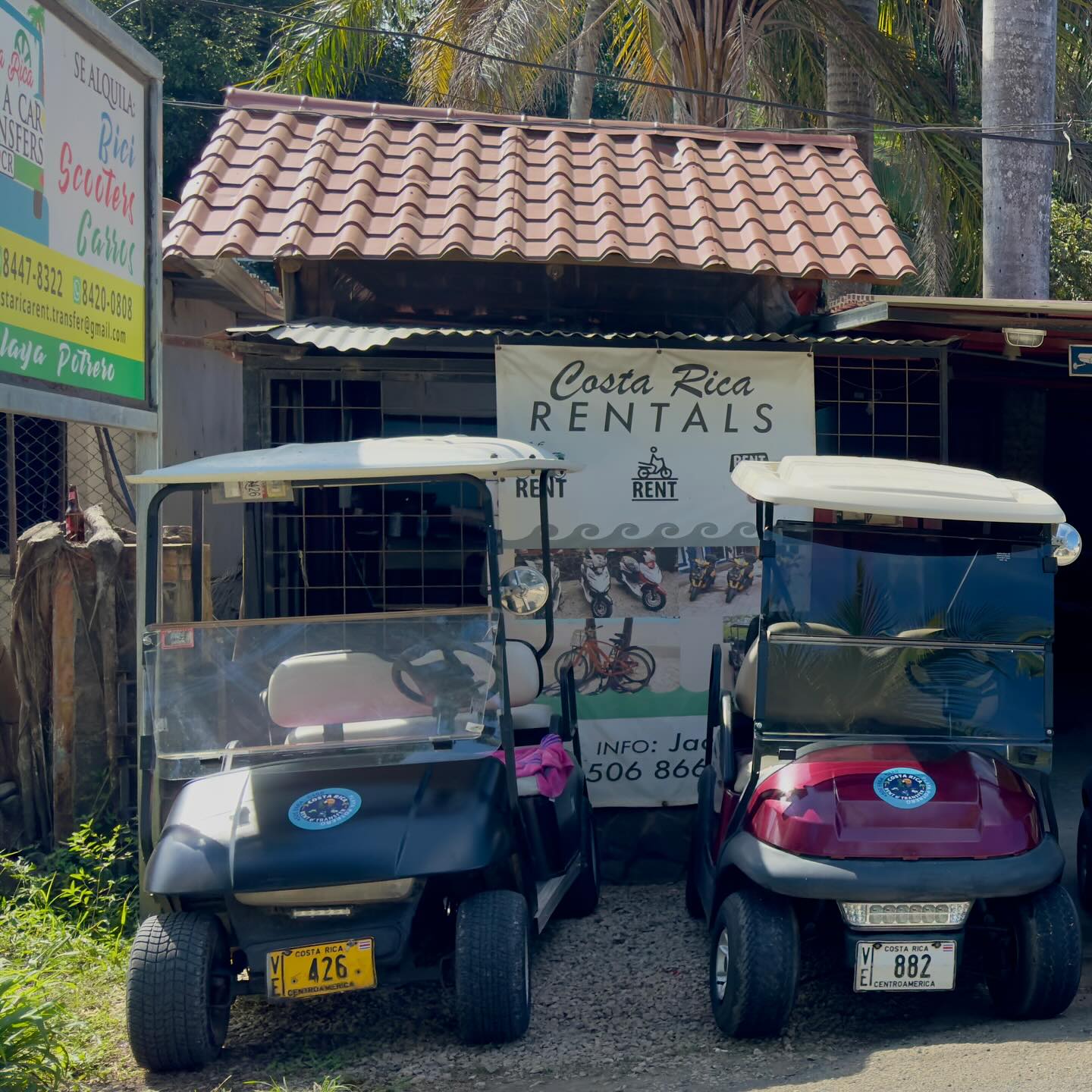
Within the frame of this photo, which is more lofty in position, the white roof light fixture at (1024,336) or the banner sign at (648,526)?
the white roof light fixture at (1024,336)

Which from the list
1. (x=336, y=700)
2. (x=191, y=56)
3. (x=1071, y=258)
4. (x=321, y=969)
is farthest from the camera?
(x=191, y=56)

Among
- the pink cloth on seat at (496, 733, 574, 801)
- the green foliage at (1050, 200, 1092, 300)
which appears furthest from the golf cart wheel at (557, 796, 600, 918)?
the green foliage at (1050, 200, 1092, 300)

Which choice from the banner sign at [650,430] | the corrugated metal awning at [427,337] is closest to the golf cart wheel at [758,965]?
the banner sign at [650,430]

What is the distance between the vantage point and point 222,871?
404 centimetres

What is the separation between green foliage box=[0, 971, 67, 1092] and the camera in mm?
3828

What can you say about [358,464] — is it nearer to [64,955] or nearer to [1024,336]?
[64,955]

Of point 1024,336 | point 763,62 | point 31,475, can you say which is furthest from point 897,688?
point 763,62

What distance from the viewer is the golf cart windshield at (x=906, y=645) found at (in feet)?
14.7

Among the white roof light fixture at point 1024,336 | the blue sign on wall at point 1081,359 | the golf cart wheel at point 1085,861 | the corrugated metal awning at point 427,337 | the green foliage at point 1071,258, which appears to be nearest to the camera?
the golf cart wheel at point 1085,861

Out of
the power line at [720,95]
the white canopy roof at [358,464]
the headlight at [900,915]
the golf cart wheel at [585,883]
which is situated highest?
the power line at [720,95]

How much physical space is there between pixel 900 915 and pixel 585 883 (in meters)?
1.87

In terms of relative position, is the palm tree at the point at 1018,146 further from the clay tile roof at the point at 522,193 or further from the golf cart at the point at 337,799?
the golf cart at the point at 337,799

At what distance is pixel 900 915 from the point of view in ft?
13.5

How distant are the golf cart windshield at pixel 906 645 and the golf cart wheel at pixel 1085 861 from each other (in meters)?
1.45
